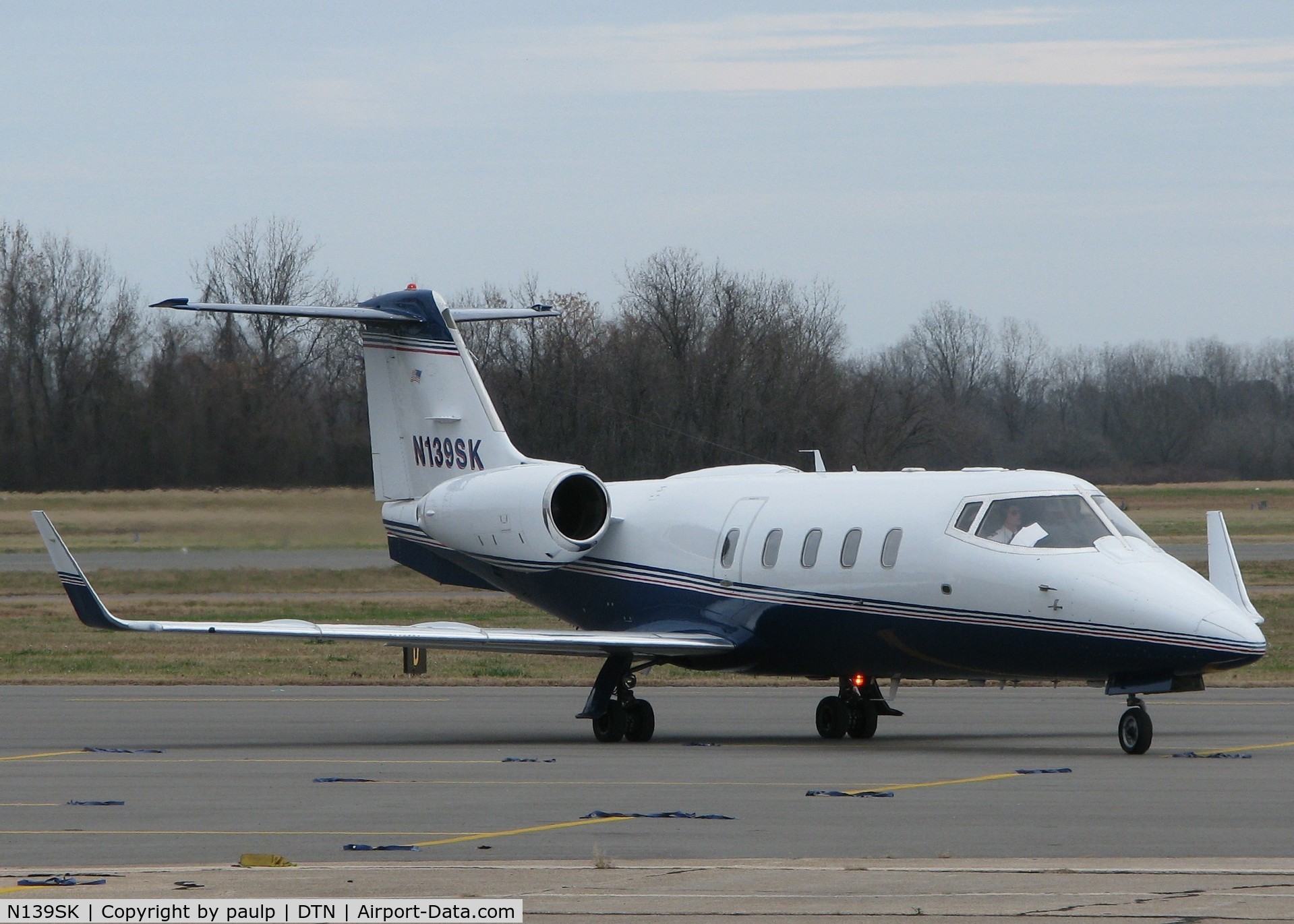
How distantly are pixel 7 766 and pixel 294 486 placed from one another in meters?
13.1

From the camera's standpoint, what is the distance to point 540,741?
19859 millimetres

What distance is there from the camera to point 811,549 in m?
19.4

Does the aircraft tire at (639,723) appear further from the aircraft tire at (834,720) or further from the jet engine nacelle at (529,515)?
the jet engine nacelle at (529,515)

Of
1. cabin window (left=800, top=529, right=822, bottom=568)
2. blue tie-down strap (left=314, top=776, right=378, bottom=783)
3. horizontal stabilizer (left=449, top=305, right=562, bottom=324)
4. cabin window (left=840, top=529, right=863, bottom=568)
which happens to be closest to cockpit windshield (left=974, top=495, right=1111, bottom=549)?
cabin window (left=840, top=529, right=863, bottom=568)

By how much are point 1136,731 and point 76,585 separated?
35.0 ft

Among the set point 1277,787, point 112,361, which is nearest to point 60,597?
point 112,361

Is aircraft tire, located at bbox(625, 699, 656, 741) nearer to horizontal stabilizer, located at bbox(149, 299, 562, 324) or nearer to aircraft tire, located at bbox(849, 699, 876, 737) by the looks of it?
aircraft tire, located at bbox(849, 699, 876, 737)

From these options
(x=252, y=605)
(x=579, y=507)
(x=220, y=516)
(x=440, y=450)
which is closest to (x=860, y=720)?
(x=579, y=507)

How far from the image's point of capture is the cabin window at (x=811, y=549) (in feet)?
63.4

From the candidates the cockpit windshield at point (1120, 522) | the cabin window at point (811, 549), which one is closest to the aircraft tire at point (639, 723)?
the cabin window at point (811, 549)

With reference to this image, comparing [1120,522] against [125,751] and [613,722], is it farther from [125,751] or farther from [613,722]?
[125,751]

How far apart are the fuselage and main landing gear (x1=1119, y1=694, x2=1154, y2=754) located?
15.8 inches

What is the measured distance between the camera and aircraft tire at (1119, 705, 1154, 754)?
17.0m

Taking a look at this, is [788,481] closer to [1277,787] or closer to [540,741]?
[540,741]
